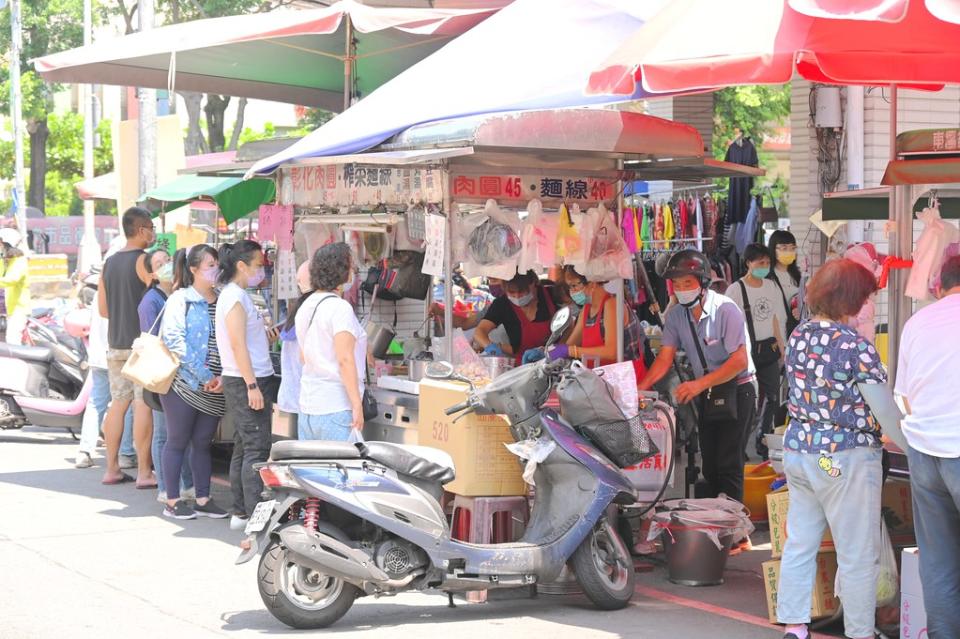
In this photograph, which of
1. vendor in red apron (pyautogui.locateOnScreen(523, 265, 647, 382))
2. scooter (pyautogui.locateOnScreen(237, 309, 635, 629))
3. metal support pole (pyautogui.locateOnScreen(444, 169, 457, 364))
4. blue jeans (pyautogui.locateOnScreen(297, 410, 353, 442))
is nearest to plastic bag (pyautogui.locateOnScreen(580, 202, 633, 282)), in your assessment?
vendor in red apron (pyautogui.locateOnScreen(523, 265, 647, 382))

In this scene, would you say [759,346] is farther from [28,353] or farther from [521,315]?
[28,353]

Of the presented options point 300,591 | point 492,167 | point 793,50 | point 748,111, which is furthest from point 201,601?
point 748,111

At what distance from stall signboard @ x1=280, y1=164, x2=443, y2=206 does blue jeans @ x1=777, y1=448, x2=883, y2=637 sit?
136 inches

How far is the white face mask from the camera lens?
8.40 m

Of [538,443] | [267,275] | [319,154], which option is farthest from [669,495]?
[267,275]

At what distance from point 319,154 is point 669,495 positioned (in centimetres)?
314

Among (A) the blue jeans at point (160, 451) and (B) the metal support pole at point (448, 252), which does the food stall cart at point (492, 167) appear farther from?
(A) the blue jeans at point (160, 451)

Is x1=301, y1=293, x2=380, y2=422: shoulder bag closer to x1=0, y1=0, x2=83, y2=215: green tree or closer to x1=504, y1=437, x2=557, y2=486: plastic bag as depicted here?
x1=504, y1=437, x2=557, y2=486: plastic bag

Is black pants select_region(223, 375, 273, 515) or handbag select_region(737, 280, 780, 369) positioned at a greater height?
handbag select_region(737, 280, 780, 369)

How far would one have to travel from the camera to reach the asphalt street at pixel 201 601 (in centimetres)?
656

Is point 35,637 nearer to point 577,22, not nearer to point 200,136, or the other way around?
point 577,22

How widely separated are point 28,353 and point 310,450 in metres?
8.11

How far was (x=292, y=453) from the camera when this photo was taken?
21.4ft

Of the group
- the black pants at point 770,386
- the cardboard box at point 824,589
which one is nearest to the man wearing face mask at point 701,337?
the cardboard box at point 824,589
